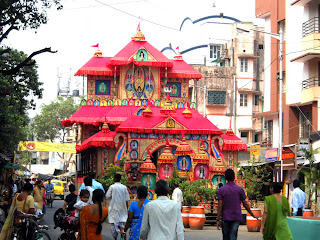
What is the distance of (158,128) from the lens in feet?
108

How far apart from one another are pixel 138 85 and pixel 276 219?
25780 millimetres

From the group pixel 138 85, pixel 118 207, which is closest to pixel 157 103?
pixel 138 85

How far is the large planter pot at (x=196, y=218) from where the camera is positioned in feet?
73.7

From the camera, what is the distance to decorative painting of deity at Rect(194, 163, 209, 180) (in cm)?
3134

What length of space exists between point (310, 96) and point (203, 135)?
5805mm

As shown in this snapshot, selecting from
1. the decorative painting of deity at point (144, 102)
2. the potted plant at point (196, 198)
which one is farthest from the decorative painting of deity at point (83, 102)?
the potted plant at point (196, 198)

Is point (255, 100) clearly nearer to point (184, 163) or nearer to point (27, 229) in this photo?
point (184, 163)

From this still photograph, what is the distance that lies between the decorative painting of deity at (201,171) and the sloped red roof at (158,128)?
2.29m

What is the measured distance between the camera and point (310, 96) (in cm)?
3172

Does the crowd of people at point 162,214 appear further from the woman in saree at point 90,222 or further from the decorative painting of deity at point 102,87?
the decorative painting of deity at point 102,87

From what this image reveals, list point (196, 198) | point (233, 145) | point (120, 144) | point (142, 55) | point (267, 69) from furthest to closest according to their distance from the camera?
point (267, 69) < point (142, 55) < point (233, 145) < point (120, 144) < point (196, 198)

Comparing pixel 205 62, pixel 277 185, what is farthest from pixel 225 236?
pixel 205 62

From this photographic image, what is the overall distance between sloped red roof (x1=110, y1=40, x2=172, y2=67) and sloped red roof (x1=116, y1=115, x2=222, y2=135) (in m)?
3.99

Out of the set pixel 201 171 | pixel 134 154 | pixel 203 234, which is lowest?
pixel 203 234
